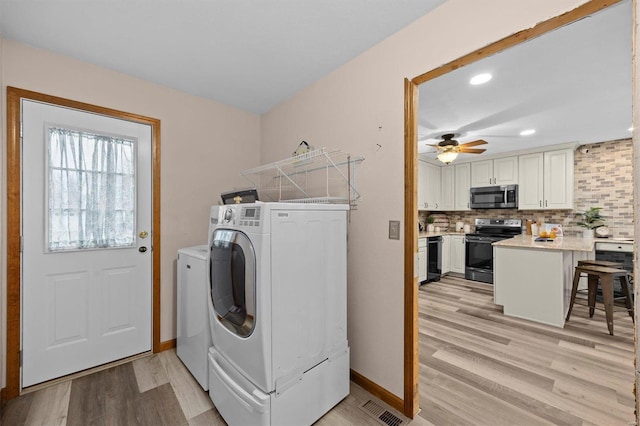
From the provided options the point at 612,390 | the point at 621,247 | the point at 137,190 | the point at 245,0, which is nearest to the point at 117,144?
the point at 137,190

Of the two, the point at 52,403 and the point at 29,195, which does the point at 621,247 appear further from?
the point at 29,195

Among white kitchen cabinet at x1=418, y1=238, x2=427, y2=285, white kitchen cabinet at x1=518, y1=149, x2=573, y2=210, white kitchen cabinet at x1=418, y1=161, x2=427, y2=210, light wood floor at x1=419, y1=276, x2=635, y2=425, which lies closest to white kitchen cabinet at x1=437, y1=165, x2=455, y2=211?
white kitchen cabinet at x1=418, y1=161, x2=427, y2=210

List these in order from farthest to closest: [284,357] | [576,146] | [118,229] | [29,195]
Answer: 1. [576,146]
2. [118,229]
3. [29,195]
4. [284,357]

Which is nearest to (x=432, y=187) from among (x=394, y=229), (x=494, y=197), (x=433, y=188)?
(x=433, y=188)

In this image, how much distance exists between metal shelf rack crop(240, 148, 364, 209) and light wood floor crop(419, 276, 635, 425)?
4.88 feet

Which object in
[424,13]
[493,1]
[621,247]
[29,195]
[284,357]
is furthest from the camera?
[621,247]

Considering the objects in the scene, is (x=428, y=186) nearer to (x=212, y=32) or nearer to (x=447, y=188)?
(x=447, y=188)

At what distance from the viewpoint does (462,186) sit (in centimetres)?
542

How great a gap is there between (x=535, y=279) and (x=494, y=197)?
225 centimetres

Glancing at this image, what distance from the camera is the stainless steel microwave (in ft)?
15.6

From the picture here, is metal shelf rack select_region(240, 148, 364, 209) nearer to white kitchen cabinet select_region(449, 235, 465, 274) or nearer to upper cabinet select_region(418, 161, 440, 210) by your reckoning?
upper cabinet select_region(418, 161, 440, 210)

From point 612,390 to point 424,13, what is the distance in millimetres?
2824

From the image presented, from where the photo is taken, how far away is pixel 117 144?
7.32 ft

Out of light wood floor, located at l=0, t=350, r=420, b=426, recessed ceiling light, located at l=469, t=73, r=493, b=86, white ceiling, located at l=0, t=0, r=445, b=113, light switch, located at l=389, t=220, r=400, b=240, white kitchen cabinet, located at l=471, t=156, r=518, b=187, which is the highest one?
white ceiling, located at l=0, t=0, r=445, b=113
